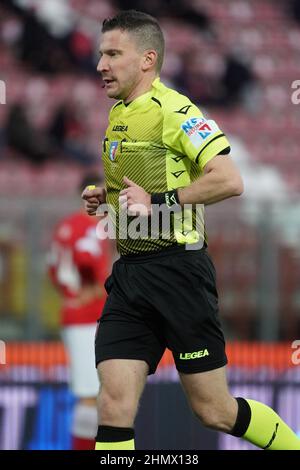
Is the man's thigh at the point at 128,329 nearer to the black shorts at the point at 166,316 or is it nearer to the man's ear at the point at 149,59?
the black shorts at the point at 166,316

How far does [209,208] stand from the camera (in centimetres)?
927

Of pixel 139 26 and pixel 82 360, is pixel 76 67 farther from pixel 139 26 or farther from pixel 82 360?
pixel 139 26

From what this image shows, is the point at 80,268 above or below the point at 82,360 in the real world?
above

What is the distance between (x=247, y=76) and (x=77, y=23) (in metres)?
2.36

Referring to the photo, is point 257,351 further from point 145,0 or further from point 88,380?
point 145,0

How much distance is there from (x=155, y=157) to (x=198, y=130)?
0.26m

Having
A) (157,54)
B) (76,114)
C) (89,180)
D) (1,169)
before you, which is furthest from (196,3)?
(157,54)

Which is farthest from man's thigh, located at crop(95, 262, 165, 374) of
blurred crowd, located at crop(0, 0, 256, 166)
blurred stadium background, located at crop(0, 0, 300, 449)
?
blurred crowd, located at crop(0, 0, 256, 166)

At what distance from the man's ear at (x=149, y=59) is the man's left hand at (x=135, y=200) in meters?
0.54

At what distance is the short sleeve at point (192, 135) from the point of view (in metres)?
4.30

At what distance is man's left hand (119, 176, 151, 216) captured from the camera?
4.31 metres

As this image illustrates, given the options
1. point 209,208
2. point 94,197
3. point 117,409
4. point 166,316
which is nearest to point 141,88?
point 94,197

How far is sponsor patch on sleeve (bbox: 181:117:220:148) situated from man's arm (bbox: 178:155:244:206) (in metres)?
0.10

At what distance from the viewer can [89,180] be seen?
23.7 ft
